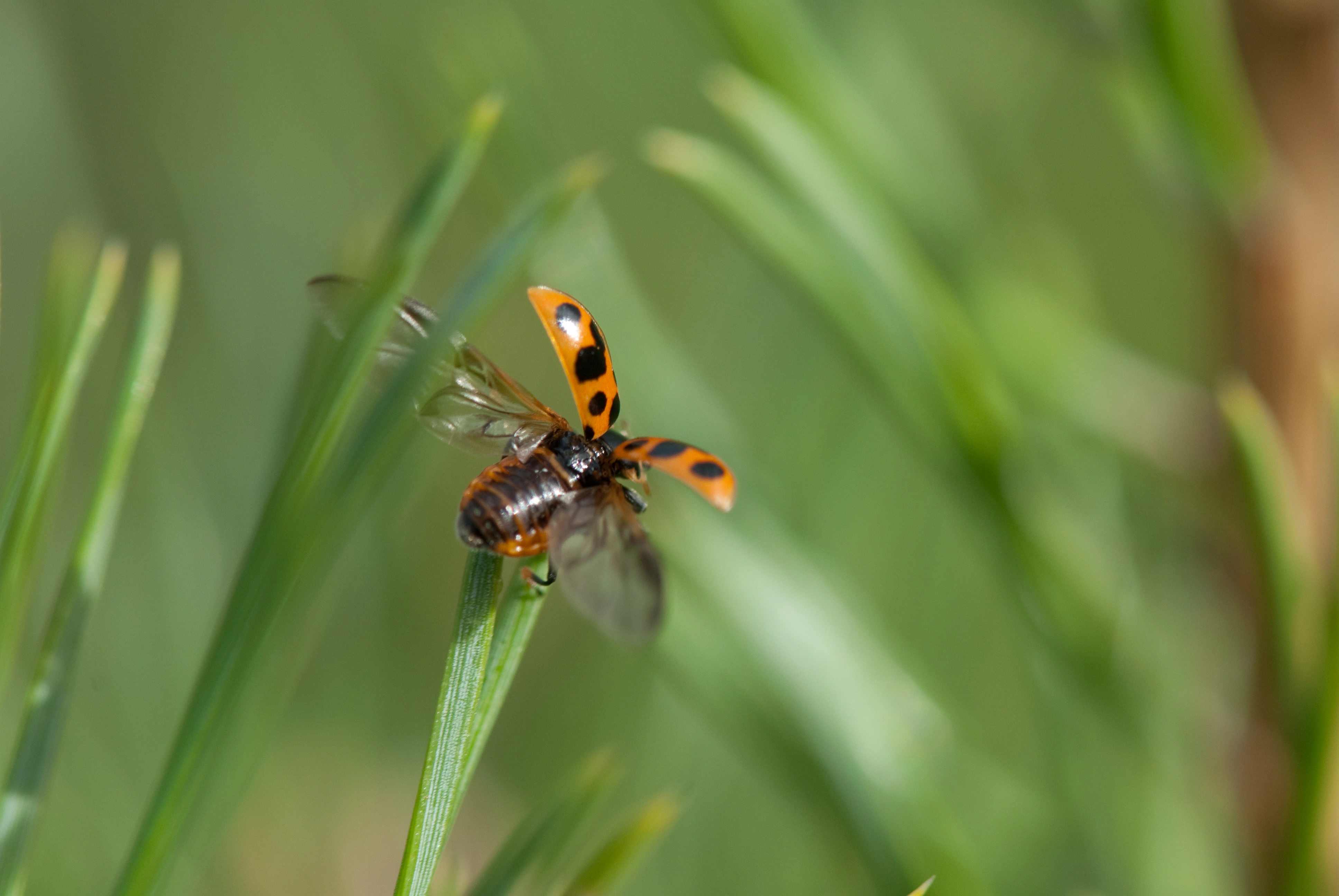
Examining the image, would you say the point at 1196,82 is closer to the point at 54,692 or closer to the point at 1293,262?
the point at 1293,262

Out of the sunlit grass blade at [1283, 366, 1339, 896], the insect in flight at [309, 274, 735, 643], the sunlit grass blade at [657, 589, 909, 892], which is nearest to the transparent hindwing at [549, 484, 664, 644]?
the insect in flight at [309, 274, 735, 643]

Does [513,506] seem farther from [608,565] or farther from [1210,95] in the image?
[1210,95]

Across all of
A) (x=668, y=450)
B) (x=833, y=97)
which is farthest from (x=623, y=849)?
(x=833, y=97)

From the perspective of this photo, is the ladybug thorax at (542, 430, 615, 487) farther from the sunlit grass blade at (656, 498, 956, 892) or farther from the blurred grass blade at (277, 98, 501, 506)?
the blurred grass blade at (277, 98, 501, 506)

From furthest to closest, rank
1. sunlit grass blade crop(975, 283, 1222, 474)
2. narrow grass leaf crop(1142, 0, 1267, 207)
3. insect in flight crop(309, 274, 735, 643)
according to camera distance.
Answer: sunlit grass blade crop(975, 283, 1222, 474)
narrow grass leaf crop(1142, 0, 1267, 207)
insect in flight crop(309, 274, 735, 643)

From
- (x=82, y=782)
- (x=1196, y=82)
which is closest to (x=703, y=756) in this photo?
(x=82, y=782)

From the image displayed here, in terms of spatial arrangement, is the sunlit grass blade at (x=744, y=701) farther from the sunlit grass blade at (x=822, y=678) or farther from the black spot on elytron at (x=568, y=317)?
the black spot on elytron at (x=568, y=317)

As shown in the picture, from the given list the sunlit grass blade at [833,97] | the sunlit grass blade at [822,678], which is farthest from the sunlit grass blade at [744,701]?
the sunlit grass blade at [833,97]
